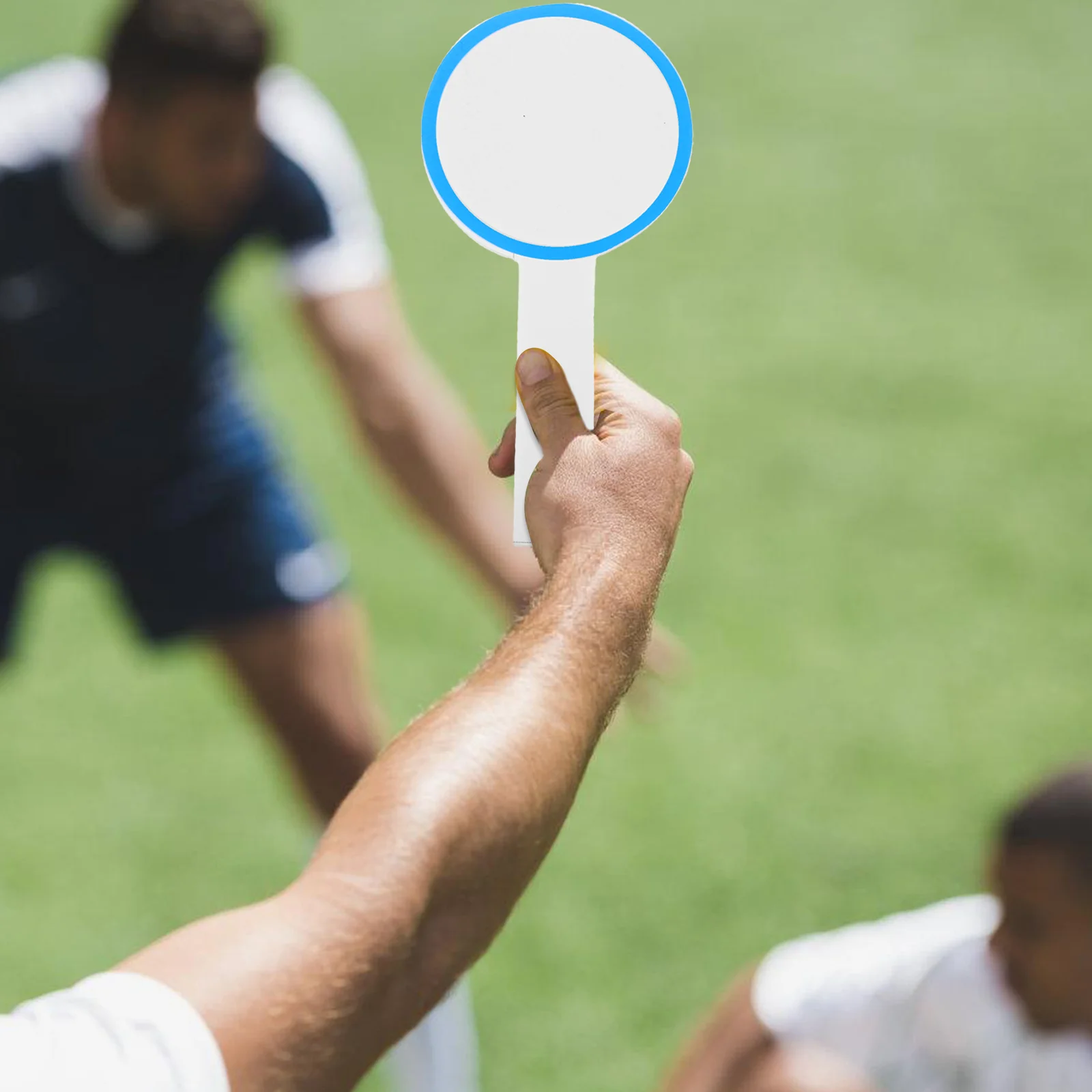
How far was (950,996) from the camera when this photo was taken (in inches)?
88.2

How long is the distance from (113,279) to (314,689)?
0.78 metres

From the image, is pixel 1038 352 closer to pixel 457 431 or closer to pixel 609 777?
pixel 609 777

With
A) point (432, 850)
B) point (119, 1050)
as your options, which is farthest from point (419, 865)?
point (119, 1050)

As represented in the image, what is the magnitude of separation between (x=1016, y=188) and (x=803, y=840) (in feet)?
13.7

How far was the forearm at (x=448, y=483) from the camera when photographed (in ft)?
9.52

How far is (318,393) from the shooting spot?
5.40m

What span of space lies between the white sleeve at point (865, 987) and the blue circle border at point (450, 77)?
4.29 ft

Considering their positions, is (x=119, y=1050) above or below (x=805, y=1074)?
above

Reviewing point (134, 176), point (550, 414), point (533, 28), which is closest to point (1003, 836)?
point (550, 414)

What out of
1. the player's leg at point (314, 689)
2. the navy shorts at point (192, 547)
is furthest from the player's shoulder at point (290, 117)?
the player's leg at point (314, 689)

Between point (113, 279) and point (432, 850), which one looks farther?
point (113, 279)

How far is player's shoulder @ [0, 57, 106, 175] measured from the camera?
2.85m

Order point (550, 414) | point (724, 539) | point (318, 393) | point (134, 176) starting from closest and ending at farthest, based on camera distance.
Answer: point (550, 414) < point (134, 176) < point (724, 539) < point (318, 393)

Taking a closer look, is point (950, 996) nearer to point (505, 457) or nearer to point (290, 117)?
point (505, 457)
